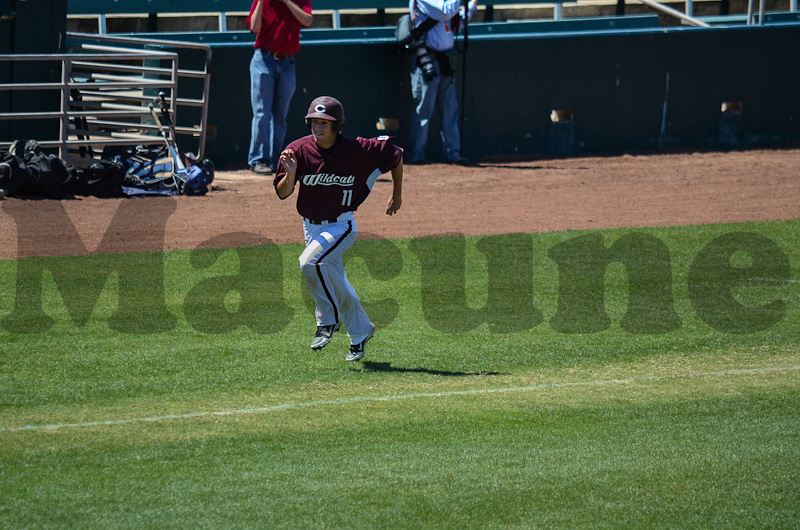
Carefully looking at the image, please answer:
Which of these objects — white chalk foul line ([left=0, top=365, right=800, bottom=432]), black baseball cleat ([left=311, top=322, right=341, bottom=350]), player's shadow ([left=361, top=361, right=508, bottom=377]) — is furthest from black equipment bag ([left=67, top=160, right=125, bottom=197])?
white chalk foul line ([left=0, top=365, right=800, bottom=432])

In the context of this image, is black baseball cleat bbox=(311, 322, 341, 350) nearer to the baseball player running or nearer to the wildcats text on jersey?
the baseball player running

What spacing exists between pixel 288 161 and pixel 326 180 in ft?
1.14

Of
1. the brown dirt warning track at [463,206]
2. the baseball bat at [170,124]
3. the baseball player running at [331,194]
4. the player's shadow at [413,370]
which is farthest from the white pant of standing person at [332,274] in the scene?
the baseball bat at [170,124]

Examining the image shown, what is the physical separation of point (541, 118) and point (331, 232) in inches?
441

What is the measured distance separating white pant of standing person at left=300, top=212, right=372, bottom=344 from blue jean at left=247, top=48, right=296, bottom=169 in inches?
292

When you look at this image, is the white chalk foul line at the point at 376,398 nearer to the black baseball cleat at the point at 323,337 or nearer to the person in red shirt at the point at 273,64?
the black baseball cleat at the point at 323,337

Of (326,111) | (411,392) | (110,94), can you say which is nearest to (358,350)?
(411,392)

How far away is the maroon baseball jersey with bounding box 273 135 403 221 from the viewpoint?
Result: 689 centimetres

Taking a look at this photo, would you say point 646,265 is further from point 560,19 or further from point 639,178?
point 560,19

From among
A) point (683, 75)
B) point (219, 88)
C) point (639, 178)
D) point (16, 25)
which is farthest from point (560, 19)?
point (16, 25)

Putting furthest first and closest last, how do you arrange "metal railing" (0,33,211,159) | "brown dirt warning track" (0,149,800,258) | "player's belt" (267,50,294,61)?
"player's belt" (267,50,294,61) → "metal railing" (0,33,211,159) → "brown dirt warning track" (0,149,800,258)

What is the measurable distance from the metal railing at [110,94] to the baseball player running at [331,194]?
7.13 m

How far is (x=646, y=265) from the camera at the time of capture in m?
10.3

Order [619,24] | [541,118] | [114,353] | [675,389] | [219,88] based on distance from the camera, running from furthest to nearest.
A: [619,24] < [541,118] < [219,88] < [114,353] < [675,389]
